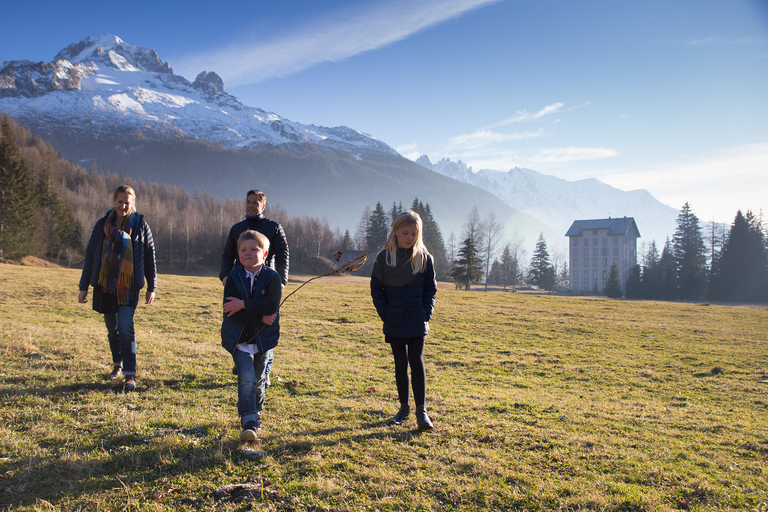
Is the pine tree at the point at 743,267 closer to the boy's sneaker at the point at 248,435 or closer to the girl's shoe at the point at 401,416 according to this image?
the girl's shoe at the point at 401,416

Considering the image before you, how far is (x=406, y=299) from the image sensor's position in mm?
4438

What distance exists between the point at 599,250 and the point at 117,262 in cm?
9419

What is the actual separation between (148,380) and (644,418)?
7450 millimetres

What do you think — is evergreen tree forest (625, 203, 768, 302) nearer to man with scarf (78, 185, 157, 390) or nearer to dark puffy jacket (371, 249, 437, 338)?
dark puffy jacket (371, 249, 437, 338)

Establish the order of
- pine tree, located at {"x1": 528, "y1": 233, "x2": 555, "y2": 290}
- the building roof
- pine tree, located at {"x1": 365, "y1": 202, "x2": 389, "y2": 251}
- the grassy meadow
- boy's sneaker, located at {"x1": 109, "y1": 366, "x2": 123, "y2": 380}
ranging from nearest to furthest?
the grassy meadow, boy's sneaker, located at {"x1": 109, "y1": 366, "x2": 123, "y2": 380}, pine tree, located at {"x1": 528, "y1": 233, "x2": 555, "y2": 290}, pine tree, located at {"x1": 365, "y1": 202, "x2": 389, "y2": 251}, the building roof

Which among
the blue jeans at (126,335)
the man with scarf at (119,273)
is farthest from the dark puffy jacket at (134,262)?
the blue jeans at (126,335)

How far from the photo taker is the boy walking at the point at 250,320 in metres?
3.85

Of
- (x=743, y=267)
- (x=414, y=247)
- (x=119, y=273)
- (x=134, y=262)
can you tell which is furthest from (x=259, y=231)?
(x=743, y=267)

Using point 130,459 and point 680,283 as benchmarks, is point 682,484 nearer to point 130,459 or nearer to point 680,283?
point 130,459

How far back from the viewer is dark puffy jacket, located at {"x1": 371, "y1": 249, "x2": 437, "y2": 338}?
438 cm

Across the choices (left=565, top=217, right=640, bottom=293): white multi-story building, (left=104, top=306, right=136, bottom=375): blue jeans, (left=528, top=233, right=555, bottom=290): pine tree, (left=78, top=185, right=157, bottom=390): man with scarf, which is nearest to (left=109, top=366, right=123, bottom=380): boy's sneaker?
(left=78, top=185, right=157, bottom=390): man with scarf

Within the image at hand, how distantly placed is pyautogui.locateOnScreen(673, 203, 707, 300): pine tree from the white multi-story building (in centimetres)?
1900

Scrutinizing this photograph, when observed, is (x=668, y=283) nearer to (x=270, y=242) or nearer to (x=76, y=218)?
(x=270, y=242)

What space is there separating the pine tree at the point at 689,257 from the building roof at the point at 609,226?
60.4 ft
